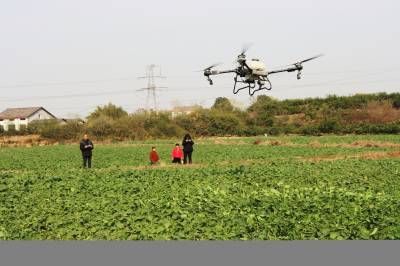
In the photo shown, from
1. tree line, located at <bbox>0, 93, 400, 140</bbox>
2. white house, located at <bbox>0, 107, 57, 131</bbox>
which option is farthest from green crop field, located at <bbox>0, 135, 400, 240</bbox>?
white house, located at <bbox>0, 107, 57, 131</bbox>

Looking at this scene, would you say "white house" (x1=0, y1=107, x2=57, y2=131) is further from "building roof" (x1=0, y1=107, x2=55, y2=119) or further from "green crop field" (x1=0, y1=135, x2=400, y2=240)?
"green crop field" (x1=0, y1=135, x2=400, y2=240)

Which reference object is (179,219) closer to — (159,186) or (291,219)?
(291,219)

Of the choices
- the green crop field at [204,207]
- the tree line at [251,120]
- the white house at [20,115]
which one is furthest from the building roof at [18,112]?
the green crop field at [204,207]

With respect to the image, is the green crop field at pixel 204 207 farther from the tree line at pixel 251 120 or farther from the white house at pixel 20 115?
the white house at pixel 20 115

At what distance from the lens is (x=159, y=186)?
17672 mm

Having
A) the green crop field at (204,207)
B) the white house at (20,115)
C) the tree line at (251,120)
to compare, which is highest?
the white house at (20,115)

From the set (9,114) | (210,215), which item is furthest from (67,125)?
(210,215)

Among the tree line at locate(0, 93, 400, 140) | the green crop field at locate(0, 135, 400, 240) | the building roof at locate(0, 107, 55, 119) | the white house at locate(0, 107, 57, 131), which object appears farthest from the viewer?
the building roof at locate(0, 107, 55, 119)

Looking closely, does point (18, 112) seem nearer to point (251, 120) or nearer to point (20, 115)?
point (20, 115)

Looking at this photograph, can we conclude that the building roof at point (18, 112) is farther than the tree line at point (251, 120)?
Yes

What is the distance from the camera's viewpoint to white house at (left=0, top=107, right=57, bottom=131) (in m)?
122

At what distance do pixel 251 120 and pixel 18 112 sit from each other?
65889mm

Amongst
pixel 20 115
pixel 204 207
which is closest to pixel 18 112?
pixel 20 115

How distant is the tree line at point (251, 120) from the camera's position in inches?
2995
